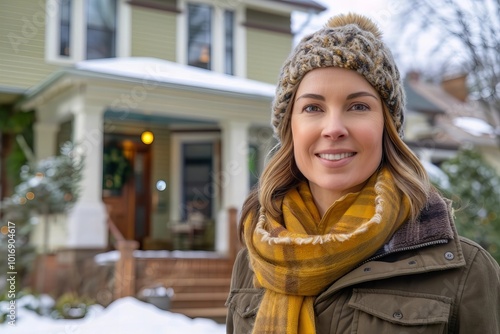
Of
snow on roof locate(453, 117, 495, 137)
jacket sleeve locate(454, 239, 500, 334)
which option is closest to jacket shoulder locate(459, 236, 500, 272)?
jacket sleeve locate(454, 239, 500, 334)

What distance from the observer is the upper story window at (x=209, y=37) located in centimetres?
990

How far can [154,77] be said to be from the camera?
8.18 m

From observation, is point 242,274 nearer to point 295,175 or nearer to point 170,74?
point 295,175

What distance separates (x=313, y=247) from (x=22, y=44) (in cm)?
711

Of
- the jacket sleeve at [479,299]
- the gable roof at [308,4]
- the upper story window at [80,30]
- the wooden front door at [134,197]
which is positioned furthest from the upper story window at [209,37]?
the jacket sleeve at [479,299]

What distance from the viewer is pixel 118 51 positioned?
9.33 metres

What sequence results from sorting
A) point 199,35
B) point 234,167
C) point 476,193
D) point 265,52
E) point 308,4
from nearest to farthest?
point 476,193
point 234,167
point 199,35
point 308,4
point 265,52

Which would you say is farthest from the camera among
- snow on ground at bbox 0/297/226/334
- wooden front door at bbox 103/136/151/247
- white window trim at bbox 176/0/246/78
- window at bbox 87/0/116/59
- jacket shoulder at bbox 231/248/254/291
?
white window trim at bbox 176/0/246/78

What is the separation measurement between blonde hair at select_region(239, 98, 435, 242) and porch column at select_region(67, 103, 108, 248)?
6.42 m

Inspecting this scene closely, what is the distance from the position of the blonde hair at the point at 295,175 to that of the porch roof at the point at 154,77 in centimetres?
603

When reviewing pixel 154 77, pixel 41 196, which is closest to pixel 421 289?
pixel 41 196

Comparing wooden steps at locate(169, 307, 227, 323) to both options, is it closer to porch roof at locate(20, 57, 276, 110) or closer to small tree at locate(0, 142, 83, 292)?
small tree at locate(0, 142, 83, 292)

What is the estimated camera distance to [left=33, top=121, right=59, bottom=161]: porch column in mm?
9023

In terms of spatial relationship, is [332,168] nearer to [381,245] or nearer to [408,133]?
[381,245]
